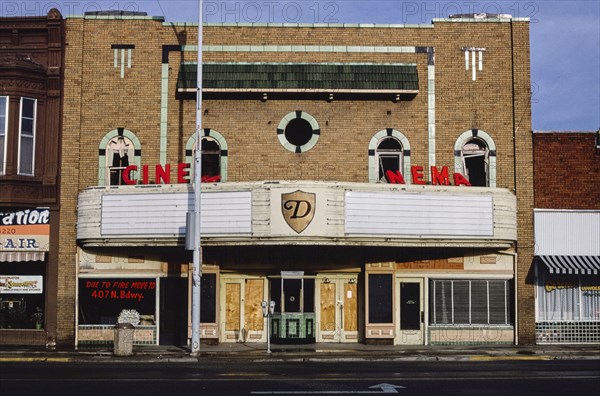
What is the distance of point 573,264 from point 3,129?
1986 cm

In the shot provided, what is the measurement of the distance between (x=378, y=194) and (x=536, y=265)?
21.9ft

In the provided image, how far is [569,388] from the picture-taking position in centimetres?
1728

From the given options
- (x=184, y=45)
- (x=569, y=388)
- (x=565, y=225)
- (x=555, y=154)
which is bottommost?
(x=569, y=388)

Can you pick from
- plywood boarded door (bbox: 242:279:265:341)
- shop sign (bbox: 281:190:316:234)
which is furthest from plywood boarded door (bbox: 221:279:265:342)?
shop sign (bbox: 281:190:316:234)

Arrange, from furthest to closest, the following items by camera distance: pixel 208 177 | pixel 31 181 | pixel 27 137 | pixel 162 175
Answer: pixel 27 137
pixel 31 181
pixel 208 177
pixel 162 175

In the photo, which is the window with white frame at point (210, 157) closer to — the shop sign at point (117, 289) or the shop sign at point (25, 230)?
the shop sign at point (117, 289)

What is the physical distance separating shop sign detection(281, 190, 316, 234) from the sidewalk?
4053mm

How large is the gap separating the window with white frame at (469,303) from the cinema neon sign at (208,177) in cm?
367

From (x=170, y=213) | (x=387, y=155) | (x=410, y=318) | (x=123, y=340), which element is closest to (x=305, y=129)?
(x=387, y=155)

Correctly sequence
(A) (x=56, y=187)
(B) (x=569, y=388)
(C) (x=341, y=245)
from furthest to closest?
(A) (x=56, y=187) → (C) (x=341, y=245) → (B) (x=569, y=388)

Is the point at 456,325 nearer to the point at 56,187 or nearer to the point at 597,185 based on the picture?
the point at 597,185

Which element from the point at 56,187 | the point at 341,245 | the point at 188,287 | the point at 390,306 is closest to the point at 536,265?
the point at 390,306

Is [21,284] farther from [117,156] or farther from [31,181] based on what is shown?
[117,156]

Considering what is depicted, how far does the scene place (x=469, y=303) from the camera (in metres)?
29.1
